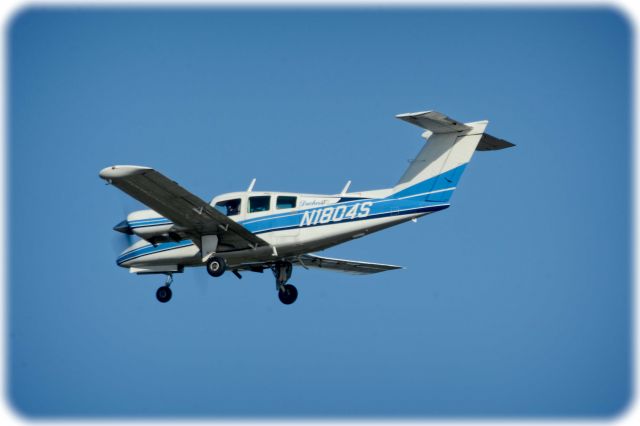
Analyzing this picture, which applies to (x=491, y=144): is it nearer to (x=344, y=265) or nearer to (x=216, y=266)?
(x=344, y=265)

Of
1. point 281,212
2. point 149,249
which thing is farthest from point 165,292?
A: point 281,212

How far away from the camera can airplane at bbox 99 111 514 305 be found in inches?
997

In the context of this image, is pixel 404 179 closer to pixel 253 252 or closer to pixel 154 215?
pixel 253 252

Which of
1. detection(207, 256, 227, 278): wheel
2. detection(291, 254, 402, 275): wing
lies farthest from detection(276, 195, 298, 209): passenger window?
detection(291, 254, 402, 275): wing

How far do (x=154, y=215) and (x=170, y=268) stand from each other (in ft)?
5.41

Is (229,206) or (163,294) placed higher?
(229,206)

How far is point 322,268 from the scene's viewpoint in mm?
29859

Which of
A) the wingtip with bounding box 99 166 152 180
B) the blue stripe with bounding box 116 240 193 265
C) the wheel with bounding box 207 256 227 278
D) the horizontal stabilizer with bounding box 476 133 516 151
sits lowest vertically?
the wheel with bounding box 207 256 227 278

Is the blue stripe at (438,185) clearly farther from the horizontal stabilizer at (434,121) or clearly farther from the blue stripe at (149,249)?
the blue stripe at (149,249)

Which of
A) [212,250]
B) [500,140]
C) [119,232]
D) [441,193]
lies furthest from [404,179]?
[119,232]

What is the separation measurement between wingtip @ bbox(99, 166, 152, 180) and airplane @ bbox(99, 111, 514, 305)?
22mm

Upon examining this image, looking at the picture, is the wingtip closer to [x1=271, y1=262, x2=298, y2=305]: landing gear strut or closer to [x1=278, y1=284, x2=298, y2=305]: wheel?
[x1=271, y1=262, x2=298, y2=305]: landing gear strut

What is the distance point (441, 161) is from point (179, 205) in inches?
242

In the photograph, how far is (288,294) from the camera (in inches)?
1105
